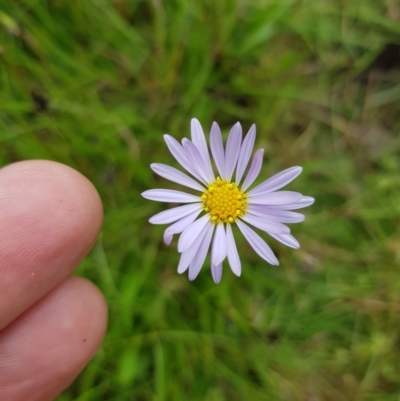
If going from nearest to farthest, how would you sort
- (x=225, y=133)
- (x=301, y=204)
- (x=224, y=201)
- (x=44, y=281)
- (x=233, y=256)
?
1. (x=301, y=204)
2. (x=233, y=256)
3. (x=224, y=201)
4. (x=44, y=281)
5. (x=225, y=133)

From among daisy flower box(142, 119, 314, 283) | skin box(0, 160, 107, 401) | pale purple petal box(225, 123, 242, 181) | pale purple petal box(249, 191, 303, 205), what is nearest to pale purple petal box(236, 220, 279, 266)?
daisy flower box(142, 119, 314, 283)

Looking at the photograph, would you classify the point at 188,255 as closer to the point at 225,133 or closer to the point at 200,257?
the point at 200,257

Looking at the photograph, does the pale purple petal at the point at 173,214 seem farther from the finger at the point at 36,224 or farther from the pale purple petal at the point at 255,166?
the finger at the point at 36,224

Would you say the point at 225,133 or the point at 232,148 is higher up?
the point at 232,148

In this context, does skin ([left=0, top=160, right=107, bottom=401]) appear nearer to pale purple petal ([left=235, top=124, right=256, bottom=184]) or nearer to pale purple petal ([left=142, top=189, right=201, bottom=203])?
pale purple petal ([left=142, top=189, right=201, bottom=203])

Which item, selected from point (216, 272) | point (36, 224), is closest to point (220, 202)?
point (216, 272)

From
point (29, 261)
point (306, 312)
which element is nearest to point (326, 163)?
point (306, 312)

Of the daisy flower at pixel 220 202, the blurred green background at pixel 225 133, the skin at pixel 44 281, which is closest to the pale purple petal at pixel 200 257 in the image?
the daisy flower at pixel 220 202
